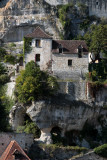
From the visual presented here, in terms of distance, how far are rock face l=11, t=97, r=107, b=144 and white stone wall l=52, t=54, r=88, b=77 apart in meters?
4.33

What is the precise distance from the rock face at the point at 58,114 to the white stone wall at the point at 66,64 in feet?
14.2

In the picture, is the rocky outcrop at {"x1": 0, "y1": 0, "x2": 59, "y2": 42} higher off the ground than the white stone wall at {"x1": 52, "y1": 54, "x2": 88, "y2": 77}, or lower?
higher

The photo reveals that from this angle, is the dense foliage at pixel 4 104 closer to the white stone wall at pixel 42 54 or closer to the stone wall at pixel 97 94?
the white stone wall at pixel 42 54

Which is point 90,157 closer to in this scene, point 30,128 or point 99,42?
point 30,128

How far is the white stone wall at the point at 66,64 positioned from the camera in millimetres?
53594

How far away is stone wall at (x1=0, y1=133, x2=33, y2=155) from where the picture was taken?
43.9 metres

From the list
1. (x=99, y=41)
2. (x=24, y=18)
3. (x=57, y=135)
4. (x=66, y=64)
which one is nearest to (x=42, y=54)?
(x=66, y=64)

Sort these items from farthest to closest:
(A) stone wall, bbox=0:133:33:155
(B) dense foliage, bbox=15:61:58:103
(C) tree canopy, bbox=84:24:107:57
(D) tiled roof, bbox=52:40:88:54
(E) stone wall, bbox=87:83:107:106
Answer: (C) tree canopy, bbox=84:24:107:57 < (D) tiled roof, bbox=52:40:88:54 < (E) stone wall, bbox=87:83:107:106 < (B) dense foliage, bbox=15:61:58:103 < (A) stone wall, bbox=0:133:33:155

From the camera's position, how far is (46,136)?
160 feet

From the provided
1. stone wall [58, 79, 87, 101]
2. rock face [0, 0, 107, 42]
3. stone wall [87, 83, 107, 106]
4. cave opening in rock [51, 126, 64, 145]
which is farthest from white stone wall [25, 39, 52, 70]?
rock face [0, 0, 107, 42]

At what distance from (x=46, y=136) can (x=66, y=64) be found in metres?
9.44

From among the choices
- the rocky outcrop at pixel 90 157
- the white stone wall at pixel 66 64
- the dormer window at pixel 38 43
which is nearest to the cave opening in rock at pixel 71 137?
the rocky outcrop at pixel 90 157

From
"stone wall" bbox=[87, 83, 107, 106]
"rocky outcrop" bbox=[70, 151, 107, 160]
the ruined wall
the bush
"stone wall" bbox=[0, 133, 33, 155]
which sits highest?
the ruined wall

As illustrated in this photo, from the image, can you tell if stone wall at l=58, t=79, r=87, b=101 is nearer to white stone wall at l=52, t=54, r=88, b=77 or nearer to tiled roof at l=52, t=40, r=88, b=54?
white stone wall at l=52, t=54, r=88, b=77
